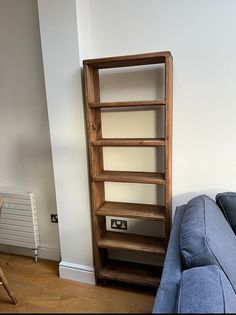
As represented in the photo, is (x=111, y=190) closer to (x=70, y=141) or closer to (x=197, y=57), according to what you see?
(x=70, y=141)

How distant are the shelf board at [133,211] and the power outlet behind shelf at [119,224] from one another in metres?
0.17

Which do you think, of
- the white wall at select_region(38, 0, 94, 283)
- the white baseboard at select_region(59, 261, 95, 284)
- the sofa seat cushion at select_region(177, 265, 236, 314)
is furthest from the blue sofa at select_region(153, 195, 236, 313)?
the white baseboard at select_region(59, 261, 95, 284)

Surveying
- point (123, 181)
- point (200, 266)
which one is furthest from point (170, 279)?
point (123, 181)

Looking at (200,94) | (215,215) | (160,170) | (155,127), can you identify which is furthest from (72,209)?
(200,94)

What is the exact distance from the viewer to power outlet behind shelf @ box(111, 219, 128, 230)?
79.1 inches

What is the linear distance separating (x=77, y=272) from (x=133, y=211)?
2.33 ft

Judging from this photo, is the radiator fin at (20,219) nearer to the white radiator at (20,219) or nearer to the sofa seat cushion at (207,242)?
the white radiator at (20,219)

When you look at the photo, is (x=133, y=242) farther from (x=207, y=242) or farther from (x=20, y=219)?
(x=20, y=219)

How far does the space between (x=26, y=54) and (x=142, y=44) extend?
0.95m

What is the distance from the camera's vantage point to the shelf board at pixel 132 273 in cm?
181

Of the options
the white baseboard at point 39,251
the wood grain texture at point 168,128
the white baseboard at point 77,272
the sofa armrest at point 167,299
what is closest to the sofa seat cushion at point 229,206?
the wood grain texture at point 168,128

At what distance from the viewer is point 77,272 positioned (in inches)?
79.0

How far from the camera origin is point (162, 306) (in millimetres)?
788

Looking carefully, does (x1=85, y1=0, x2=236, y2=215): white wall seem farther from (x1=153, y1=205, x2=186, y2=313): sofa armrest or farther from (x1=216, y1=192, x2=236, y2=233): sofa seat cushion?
(x1=153, y1=205, x2=186, y2=313): sofa armrest
